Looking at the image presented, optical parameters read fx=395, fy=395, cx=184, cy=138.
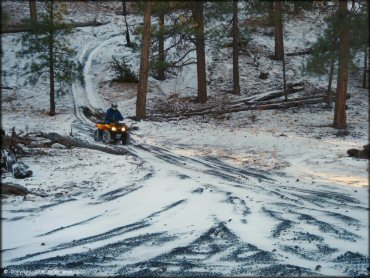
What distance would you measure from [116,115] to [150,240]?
9.83 meters

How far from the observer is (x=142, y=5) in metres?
20.9

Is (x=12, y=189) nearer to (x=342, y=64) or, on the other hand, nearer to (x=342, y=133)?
(x=342, y=133)

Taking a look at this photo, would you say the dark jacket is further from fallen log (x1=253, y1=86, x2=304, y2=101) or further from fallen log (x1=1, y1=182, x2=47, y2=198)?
fallen log (x1=253, y1=86, x2=304, y2=101)

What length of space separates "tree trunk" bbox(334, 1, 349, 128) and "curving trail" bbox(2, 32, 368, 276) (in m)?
7.25

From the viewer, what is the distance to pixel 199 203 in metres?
8.91

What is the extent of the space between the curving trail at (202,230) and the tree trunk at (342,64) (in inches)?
286

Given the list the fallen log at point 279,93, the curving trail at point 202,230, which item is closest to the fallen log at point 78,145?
the curving trail at point 202,230

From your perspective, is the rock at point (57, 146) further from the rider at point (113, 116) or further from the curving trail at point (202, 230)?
the curving trail at point (202, 230)

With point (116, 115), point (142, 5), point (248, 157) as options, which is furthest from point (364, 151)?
point (142, 5)

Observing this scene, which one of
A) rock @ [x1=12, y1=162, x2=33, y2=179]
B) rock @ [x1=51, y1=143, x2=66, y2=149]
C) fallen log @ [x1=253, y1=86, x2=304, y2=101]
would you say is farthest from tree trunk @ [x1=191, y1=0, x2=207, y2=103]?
rock @ [x1=12, y1=162, x2=33, y2=179]

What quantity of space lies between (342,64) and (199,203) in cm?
1054

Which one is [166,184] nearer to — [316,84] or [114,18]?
[316,84]

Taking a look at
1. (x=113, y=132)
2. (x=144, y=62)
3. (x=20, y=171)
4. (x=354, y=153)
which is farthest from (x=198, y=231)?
(x=144, y=62)

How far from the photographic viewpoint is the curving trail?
5789mm
